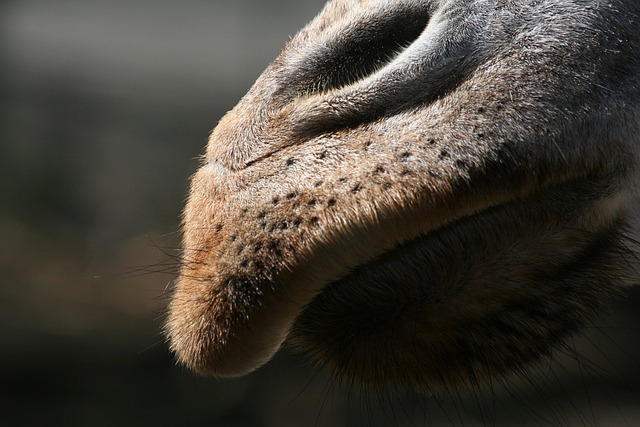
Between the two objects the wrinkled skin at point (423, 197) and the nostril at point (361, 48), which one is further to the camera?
the nostril at point (361, 48)

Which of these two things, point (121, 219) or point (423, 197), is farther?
point (121, 219)

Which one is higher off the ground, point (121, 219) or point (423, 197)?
point (423, 197)

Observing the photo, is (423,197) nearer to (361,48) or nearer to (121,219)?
(361,48)

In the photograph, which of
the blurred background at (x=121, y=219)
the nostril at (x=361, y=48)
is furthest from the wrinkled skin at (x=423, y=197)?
the blurred background at (x=121, y=219)

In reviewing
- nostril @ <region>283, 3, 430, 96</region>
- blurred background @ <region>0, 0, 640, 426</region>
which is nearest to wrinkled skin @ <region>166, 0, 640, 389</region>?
nostril @ <region>283, 3, 430, 96</region>

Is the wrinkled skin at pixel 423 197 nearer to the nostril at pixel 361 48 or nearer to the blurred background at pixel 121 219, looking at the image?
the nostril at pixel 361 48

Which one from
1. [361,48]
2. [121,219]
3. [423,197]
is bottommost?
[121,219]

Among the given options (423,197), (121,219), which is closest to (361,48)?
(423,197)

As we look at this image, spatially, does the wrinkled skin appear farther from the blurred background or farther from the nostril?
the blurred background
